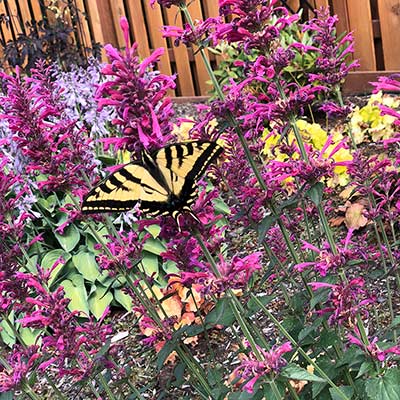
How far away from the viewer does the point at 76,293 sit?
4484 millimetres

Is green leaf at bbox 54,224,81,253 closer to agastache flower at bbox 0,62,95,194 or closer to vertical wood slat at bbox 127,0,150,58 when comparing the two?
agastache flower at bbox 0,62,95,194

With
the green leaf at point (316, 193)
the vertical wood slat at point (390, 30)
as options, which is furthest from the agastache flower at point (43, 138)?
the vertical wood slat at point (390, 30)

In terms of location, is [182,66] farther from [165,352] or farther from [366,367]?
[366,367]

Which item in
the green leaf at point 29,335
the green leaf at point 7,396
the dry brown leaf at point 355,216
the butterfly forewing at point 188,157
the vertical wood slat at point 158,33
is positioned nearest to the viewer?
the butterfly forewing at point 188,157

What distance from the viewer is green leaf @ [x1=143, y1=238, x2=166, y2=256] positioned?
4609 mm

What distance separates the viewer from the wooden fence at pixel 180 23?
6.57m

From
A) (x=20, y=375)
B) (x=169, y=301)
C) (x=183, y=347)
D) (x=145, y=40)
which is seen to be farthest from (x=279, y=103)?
(x=145, y=40)

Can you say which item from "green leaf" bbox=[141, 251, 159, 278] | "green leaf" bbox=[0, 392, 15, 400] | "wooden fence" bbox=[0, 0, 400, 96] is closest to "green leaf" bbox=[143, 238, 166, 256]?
"green leaf" bbox=[141, 251, 159, 278]

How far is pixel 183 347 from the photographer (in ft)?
8.98

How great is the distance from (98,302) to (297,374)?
8.94 feet

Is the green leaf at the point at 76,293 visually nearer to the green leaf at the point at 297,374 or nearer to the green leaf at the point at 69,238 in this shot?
the green leaf at the point at 69,238

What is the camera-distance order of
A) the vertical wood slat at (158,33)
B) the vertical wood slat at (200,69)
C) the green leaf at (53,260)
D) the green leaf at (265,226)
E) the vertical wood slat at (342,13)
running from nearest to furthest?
the green leaf at (265,226)
the green leaf at (53,260)
the vertical wood slat at (342,13)
the vertical wood slat at (200,69)
the vertical wood slat at (158,33)

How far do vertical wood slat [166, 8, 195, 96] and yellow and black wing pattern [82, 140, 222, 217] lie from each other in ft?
21.7

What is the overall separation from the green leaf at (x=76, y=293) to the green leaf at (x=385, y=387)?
273cm
